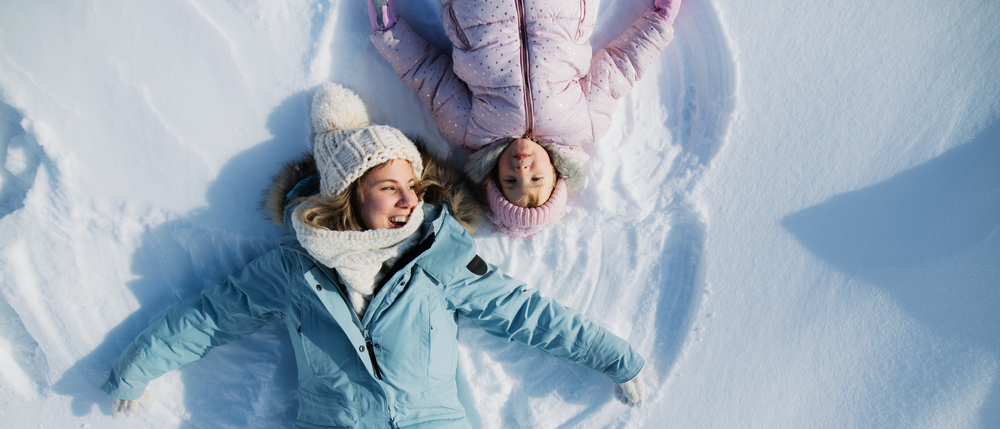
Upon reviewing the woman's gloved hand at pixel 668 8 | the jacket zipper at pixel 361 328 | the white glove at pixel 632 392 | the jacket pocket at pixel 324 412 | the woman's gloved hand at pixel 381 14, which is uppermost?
the woman's gloved hand at pixel 381 14

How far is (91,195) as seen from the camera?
200 centimetres

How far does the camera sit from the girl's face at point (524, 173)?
6.33 ft

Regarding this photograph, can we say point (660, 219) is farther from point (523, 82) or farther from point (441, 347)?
point (441, 347)

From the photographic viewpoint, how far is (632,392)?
2.09 metres

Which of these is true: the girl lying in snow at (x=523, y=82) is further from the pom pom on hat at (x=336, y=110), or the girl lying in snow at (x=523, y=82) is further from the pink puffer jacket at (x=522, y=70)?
the pom pom on hat at (x=336, y=110)

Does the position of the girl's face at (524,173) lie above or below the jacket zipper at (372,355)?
above

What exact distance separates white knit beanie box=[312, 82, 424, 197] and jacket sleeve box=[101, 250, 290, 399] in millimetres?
420

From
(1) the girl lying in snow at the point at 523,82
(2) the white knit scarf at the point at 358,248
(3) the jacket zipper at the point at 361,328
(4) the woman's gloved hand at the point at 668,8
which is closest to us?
(2) the white knit scarf at the point at 358,248

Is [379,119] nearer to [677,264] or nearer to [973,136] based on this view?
[677,264]

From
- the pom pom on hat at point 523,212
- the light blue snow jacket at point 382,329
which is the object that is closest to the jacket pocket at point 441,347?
the light blue snow jacket at point 382,329

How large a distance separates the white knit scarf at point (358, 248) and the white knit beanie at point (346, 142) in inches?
6.2

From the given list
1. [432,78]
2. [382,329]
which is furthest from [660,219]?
[382,329]

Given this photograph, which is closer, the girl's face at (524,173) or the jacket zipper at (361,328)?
the jacket zipper at (361,328)

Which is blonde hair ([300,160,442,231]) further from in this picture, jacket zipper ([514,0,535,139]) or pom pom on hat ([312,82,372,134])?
jacket zipper ([514,0,535,139])
